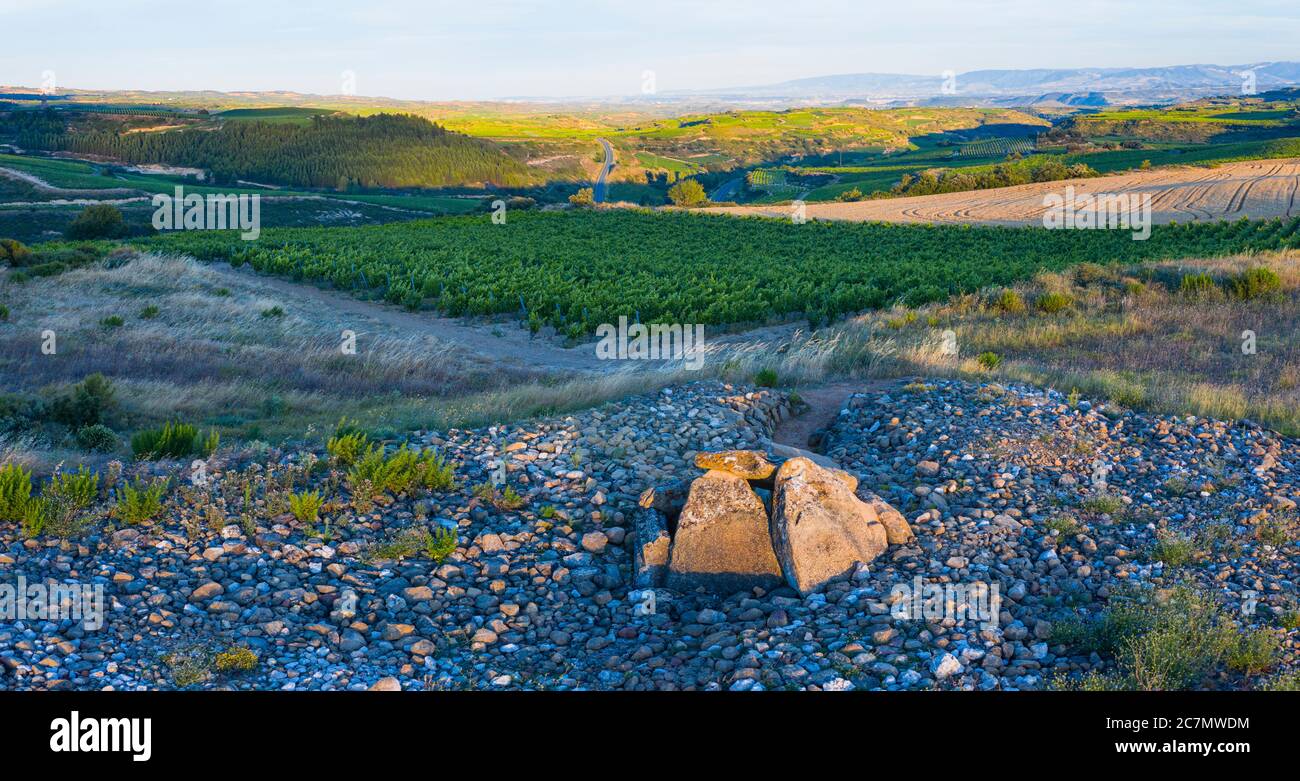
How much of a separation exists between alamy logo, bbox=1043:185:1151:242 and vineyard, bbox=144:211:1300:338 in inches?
98.1

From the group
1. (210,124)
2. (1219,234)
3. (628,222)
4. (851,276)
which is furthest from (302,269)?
(210,124)

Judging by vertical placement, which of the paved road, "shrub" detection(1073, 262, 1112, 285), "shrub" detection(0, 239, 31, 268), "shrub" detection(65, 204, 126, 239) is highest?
the paved road

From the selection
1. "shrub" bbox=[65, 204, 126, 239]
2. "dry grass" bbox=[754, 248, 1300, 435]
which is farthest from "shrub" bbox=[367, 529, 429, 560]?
"shrub" bbox=[65, 204, 126, 239]

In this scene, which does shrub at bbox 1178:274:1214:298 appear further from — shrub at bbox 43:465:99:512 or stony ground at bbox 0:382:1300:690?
shrub at bbox 43:465:99:512

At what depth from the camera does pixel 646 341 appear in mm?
23188

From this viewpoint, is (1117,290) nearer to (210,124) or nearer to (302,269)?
(302,269)

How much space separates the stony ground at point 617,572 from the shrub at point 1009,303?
444 inches

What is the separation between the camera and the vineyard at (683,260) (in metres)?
26.9

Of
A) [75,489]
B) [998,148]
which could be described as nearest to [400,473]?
[75,489]

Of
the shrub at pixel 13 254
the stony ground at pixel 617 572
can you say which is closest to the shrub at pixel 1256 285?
the stony ground at pixel 617 572

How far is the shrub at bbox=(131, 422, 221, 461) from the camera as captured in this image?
908 cm

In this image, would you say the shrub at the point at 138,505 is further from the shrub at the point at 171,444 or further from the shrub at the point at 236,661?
the shrub at the point at 236,661

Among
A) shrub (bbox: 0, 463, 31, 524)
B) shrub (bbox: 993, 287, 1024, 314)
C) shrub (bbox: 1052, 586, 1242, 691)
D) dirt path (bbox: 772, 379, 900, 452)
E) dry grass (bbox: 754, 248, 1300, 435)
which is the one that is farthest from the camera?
shrub (bbox: 993, 287, 1024, 314)

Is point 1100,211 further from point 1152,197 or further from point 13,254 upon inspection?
point 13,254
